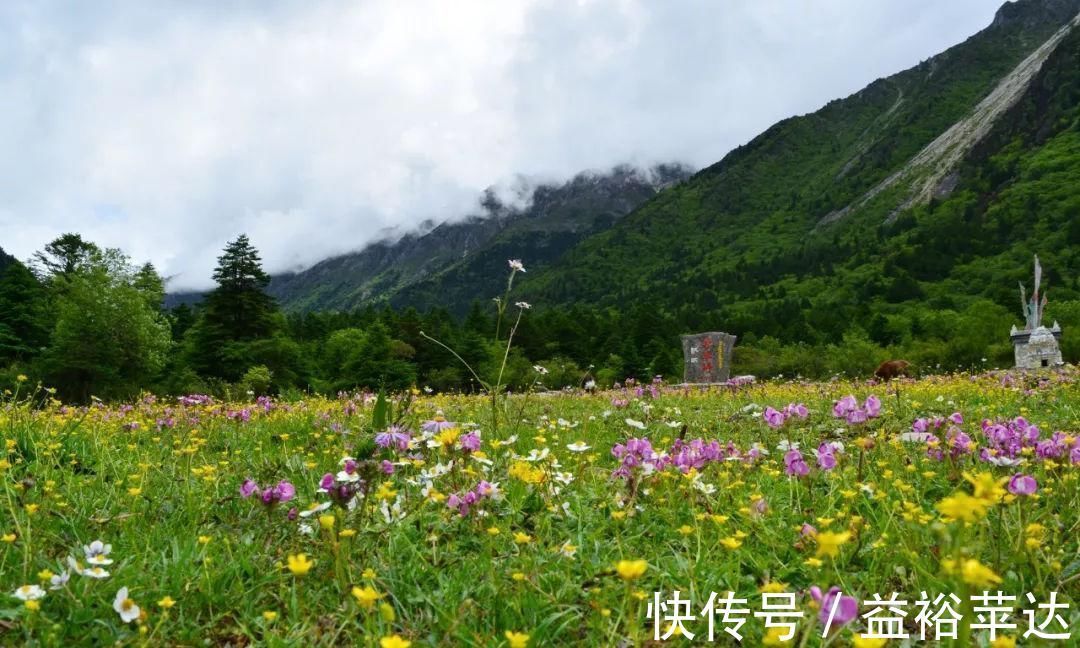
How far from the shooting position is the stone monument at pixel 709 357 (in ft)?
82.0

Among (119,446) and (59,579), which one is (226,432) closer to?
(119,446)

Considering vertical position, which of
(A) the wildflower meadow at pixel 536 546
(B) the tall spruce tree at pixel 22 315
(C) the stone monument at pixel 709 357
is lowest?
(A) the wildflower meadow at pixel 536 546

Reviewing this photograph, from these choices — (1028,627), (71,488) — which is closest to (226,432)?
(71,488)

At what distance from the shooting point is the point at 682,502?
3.78m

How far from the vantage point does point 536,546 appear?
124 inches

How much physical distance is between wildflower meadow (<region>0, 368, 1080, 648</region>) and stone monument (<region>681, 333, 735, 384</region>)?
2010 cm

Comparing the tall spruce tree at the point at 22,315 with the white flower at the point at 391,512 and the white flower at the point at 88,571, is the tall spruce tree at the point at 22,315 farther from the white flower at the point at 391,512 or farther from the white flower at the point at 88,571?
the white flower at the point at 88,571

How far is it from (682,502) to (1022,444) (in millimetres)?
2142

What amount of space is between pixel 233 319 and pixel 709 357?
35.9 metres

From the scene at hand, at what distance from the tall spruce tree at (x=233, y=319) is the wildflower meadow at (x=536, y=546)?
43855 mm

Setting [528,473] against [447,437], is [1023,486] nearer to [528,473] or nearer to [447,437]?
[528,473]

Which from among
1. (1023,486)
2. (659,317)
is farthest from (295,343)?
(1023,486)

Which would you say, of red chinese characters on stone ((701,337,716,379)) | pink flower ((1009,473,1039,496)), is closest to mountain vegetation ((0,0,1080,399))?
pink flower ((1009,473,1039,496))

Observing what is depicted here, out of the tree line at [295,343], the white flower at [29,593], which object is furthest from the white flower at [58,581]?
the tree line at [295,343]
